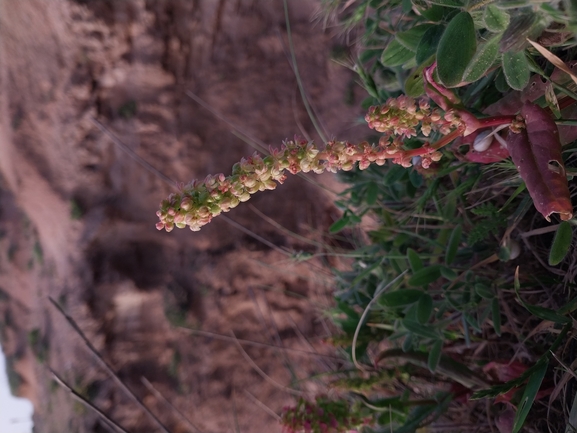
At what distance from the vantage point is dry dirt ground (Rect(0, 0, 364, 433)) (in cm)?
222

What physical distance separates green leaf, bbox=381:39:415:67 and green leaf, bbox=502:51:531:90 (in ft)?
0.95

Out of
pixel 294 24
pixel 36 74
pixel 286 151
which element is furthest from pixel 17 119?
pixel 286 151

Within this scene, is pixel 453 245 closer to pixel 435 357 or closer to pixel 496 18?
pixel 435 357

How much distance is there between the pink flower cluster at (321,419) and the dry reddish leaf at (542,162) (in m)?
0.83

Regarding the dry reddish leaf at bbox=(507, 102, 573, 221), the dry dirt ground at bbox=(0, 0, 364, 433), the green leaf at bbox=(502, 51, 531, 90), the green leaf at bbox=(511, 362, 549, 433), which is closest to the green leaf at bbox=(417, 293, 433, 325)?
the green leaf at bbox=(511, 362, 549, 433)

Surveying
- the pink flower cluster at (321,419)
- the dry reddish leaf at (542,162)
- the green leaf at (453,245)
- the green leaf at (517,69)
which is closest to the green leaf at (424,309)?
the green leaf at (453,245)

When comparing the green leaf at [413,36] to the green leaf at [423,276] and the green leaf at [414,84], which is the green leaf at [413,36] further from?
the green leaf at [423,276]

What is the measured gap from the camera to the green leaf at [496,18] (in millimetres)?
581

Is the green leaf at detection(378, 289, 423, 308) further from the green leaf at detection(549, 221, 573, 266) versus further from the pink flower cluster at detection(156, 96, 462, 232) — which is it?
the pink flower cluster at detection(156, 96, 462, 232)

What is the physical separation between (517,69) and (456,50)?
0.10 metres

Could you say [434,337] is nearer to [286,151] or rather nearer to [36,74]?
[286,151]

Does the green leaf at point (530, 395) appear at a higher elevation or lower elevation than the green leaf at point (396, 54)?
lower

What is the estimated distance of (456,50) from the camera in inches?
25.4

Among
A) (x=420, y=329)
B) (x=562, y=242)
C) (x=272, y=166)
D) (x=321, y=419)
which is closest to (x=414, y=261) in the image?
(x=420, y=329)
